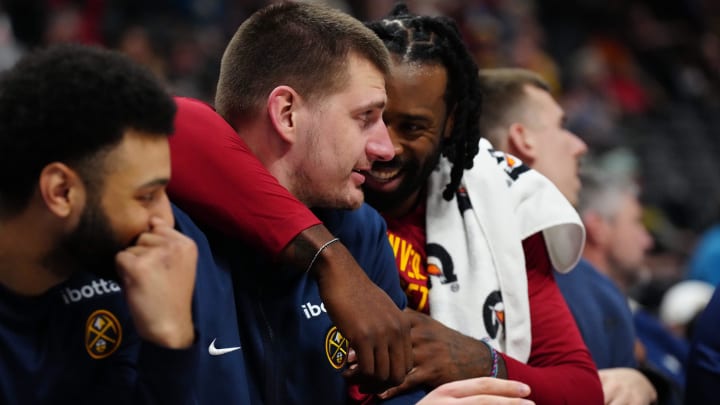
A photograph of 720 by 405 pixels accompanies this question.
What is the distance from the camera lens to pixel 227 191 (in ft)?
6.49

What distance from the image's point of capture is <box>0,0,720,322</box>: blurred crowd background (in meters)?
6.99

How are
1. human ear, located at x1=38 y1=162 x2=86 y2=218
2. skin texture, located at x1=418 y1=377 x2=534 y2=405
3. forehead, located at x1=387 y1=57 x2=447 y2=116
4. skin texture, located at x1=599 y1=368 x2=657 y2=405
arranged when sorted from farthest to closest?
skin texture, located at x1=599 y1=368 x2=657 y2=405 < forehead, located at x1=387 y1=57 x2=447 y2=116 < skin texture, located at x1=418 y1=377 x2=534 y2=405 < human ear, located at x1=38 y1=162 x2=86 y2=218

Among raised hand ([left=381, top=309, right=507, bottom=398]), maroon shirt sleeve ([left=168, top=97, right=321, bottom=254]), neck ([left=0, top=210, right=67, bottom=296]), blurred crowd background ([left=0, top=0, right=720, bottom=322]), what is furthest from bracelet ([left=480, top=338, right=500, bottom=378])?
blurred crowd background ([left=0, top=0, right=720, bottom=322])

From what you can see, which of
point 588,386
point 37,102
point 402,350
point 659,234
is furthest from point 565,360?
point 659,234

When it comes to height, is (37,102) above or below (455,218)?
above

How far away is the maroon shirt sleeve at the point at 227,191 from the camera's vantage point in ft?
6.39

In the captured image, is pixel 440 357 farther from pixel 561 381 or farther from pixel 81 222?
pixel 81 222

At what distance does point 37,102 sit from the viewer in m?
1.62

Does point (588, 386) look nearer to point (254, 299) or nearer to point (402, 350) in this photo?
point (402, 350)

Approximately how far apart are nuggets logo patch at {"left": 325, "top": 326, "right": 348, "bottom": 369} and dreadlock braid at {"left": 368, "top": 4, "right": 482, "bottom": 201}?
1.73 ft

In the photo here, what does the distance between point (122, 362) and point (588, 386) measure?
114 centimetres

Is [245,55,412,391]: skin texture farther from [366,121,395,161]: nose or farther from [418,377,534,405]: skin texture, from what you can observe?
[418,377,534,405]: skin texture

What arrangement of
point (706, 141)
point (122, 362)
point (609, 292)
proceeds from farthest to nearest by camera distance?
1. point (706, 141)
2. point (609, 292)
3. point (122, 362)

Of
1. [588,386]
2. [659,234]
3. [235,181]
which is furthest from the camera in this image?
[659,234]
